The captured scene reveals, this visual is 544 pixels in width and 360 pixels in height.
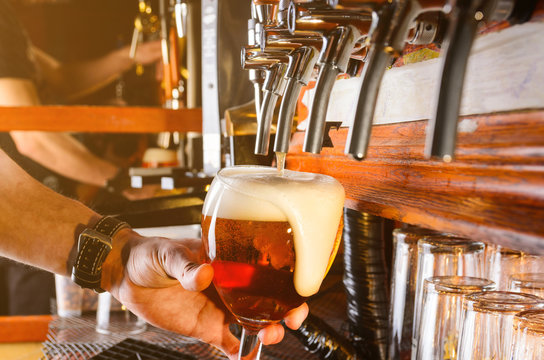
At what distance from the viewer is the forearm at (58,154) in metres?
3.01

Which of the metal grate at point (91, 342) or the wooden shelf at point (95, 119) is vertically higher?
the wooden shelf at point (95, 119)

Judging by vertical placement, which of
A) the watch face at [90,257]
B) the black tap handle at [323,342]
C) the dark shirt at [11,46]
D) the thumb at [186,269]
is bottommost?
the black tap handle at [323,342]

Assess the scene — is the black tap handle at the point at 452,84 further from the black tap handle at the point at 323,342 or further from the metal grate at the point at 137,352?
the metal grate at the point at 137,352

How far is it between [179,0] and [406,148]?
1536mm

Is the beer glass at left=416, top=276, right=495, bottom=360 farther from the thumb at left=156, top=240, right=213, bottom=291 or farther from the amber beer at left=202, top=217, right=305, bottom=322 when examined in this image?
the thumb at left=156, top=240, right=213, bottom=291

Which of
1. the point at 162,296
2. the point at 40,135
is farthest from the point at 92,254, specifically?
the point at 40,135

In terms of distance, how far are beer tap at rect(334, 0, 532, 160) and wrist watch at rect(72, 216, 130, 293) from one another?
2.38ft

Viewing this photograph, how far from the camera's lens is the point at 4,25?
8.25ft

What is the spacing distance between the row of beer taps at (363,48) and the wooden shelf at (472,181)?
4.7 inches

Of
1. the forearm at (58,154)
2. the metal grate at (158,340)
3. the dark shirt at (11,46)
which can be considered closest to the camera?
the metal grate at (158,340)

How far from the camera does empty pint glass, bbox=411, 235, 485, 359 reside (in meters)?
0.84

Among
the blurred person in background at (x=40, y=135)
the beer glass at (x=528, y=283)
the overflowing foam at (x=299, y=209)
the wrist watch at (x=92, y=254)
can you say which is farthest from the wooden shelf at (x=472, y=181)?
the blurred person in background at (x=40, y=135)

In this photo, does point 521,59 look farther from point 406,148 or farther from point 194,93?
point 194,93

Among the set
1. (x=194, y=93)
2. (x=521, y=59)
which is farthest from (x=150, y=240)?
(x=194, y=93)
